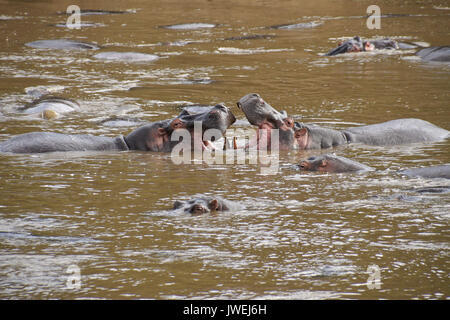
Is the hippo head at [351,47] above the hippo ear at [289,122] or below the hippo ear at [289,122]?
above

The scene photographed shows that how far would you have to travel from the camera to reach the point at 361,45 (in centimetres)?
1408

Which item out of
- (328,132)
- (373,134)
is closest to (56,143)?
(328,132)

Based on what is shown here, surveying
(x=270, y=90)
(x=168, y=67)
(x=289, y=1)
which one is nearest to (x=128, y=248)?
Result: (x=270, y=90)

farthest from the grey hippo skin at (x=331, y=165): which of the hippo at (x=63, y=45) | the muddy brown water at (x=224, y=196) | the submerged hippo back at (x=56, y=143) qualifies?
the hippo at (x=63, y=45)

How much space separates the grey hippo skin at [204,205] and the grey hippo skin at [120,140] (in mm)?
1754

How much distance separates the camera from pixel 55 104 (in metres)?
9.25

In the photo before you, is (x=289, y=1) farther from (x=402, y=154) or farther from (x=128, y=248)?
(x=128, y=248)

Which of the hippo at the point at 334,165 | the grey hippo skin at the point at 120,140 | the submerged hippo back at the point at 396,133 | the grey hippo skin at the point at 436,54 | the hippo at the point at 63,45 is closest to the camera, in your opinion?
the hippo at the point at 334,165

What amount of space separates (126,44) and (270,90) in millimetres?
4835

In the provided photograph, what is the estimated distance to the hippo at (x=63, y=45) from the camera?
14.4 m

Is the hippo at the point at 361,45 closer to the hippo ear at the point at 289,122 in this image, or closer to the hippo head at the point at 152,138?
the hippo ear at the point at 289,122

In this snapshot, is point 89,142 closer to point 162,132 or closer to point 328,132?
point 162,132

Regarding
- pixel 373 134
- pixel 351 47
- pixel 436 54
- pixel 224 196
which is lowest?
pixel 224 196

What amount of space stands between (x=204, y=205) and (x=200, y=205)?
0.05 m
